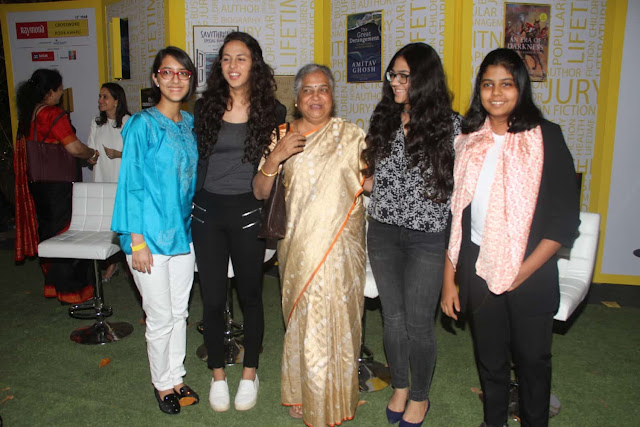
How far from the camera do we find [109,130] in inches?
183

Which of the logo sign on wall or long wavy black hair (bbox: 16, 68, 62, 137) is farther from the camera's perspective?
the logo sign on wall

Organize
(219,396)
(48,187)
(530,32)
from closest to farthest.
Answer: (219,396) < (48,187) < (530,32)

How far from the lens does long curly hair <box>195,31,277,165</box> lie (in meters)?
2.47

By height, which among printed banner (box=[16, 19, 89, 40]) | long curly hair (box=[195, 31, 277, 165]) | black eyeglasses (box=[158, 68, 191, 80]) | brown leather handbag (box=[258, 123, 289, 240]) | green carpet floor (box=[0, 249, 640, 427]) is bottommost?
green carpet floor (box=[0, 249, 640, 427])

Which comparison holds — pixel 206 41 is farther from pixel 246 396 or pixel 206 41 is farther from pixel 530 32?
pixel 246 396

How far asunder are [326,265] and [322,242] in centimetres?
11

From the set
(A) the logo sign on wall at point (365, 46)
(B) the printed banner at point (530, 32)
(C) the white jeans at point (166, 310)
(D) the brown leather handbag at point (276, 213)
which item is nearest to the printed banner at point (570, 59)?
(B) the printed banner at point (530, 32)

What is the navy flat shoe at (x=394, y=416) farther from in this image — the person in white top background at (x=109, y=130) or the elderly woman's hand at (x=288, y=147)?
the person in white top background at (x=109, y=130)

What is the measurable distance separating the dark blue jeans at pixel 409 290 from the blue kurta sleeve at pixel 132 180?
3.55 ft

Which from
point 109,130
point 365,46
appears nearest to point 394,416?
point 365,46

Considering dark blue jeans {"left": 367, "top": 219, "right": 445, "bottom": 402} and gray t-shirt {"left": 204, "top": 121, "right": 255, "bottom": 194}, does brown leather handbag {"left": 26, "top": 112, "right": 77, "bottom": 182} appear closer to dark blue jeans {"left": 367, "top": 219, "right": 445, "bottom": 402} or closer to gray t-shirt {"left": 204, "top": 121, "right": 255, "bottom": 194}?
gray t-shirt {"left": 204, "top": 121, "right": 255, "bottom": 194}

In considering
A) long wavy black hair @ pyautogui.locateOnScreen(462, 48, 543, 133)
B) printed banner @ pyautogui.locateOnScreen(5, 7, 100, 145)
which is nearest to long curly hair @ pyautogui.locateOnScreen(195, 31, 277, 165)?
long wavy black hair @ pyautogui.locateOnScreen(462, 48, 543, 133)

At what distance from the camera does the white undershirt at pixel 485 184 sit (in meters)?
2.04

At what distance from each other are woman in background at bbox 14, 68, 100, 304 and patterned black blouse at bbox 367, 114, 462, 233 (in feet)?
8.96
